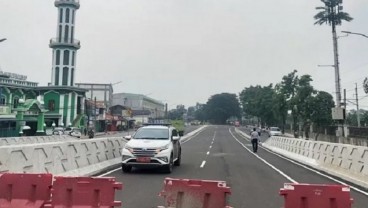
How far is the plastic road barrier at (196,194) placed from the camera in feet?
25.3

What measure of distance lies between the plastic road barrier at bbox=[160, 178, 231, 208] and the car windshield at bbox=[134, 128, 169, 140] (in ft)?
30.6

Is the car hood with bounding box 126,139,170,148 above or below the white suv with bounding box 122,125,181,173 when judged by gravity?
above

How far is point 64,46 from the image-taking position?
7656 cm

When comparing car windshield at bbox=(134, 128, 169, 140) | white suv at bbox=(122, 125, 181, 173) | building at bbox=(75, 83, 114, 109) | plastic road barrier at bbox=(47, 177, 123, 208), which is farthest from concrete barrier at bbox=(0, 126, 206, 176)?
building at bbox=(75, 83, 114, 109)

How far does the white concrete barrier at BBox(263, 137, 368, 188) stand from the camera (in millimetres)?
15555

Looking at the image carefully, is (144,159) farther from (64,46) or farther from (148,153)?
(64,46)

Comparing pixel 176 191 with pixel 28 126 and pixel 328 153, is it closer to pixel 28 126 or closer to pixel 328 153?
pixel 328 153

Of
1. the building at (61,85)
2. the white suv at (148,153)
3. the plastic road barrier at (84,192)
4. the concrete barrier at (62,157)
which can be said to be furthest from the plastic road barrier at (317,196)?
the building at (61,85)

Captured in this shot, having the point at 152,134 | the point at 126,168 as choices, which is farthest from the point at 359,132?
the point at 126,168

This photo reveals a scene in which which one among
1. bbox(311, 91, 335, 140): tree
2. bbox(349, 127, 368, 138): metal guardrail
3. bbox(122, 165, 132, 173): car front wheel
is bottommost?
bbox(122, 165, 132, 173): car front wheel

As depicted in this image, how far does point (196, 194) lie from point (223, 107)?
604 ft

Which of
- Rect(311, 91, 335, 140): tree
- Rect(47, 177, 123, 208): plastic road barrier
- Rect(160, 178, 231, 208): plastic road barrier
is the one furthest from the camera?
Rect(311, 91, 335, 140): tree

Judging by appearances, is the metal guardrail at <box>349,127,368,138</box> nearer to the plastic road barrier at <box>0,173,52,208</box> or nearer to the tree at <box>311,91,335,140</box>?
the tree at <box>311,91,335,140</box>

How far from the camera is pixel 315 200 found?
24.6 ft
